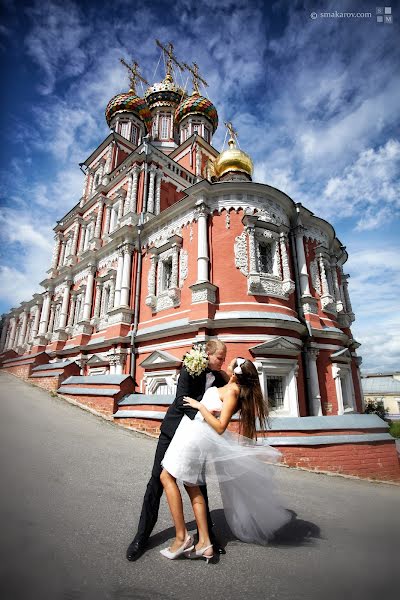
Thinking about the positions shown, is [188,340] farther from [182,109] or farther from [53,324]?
[182,109]

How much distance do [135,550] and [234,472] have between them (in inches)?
40.7

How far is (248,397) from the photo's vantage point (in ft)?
9.51

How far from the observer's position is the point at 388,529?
10.3 ft

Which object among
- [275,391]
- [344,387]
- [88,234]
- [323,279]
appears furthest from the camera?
[88,234]

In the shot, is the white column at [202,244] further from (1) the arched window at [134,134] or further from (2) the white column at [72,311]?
(1) the arched window at [134,134]

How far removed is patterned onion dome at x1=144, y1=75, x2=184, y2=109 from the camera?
25.5 m

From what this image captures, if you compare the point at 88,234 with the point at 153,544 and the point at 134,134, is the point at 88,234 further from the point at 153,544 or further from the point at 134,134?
the point at 153,544

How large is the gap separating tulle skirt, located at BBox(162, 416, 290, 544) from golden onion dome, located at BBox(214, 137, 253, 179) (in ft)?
51.8

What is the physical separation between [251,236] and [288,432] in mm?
7445

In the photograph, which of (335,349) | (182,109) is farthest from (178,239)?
(182,109)

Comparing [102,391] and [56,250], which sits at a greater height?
[56,250]

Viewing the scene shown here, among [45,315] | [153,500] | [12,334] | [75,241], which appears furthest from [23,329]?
[153,500]

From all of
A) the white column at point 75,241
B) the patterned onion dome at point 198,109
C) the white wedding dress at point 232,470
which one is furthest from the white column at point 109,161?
the white wedding dress at point 232,470

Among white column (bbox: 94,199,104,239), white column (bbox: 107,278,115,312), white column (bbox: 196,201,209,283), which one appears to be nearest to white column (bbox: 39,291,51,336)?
white column (bbox: 94,199,104,239)
